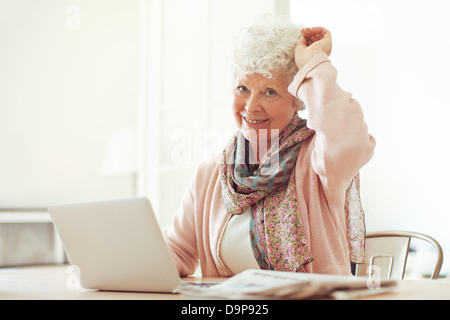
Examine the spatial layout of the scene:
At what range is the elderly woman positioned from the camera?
3.85ft

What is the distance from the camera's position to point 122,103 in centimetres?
332

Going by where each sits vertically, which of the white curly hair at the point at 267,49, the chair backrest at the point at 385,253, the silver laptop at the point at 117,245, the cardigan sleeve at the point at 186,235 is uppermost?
the white curly hair at the point at 267,49

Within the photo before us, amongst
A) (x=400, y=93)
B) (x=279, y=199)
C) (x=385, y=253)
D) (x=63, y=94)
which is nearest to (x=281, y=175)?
(x=279, y=199)

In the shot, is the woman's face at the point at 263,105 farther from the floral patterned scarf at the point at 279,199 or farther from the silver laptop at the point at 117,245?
the silver laptop at the point at 117,245

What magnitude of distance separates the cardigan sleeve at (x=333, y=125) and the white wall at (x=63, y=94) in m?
2.12

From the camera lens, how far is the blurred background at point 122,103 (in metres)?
2.86

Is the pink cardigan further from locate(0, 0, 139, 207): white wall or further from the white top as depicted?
locate(0, 0, 139, 207): white wall

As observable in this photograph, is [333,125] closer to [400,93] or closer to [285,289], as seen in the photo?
Result: [285,289]

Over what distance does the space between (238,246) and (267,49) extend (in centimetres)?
48

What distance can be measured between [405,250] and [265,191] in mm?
466

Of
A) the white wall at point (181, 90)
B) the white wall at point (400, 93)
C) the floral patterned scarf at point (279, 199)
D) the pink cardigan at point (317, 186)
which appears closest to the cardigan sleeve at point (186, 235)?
the pink cardigan at point (317, 186)

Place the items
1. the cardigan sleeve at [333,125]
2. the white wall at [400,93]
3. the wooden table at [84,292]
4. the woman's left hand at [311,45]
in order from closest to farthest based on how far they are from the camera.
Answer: the wooden table at [84,292]
the cardigan sleeve at [333,125]
the woman's left hand at [311,45]
the white wall at [400,93]

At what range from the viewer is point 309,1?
3830 millimetres

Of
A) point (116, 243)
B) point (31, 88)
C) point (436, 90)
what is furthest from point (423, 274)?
point (116, 243)
